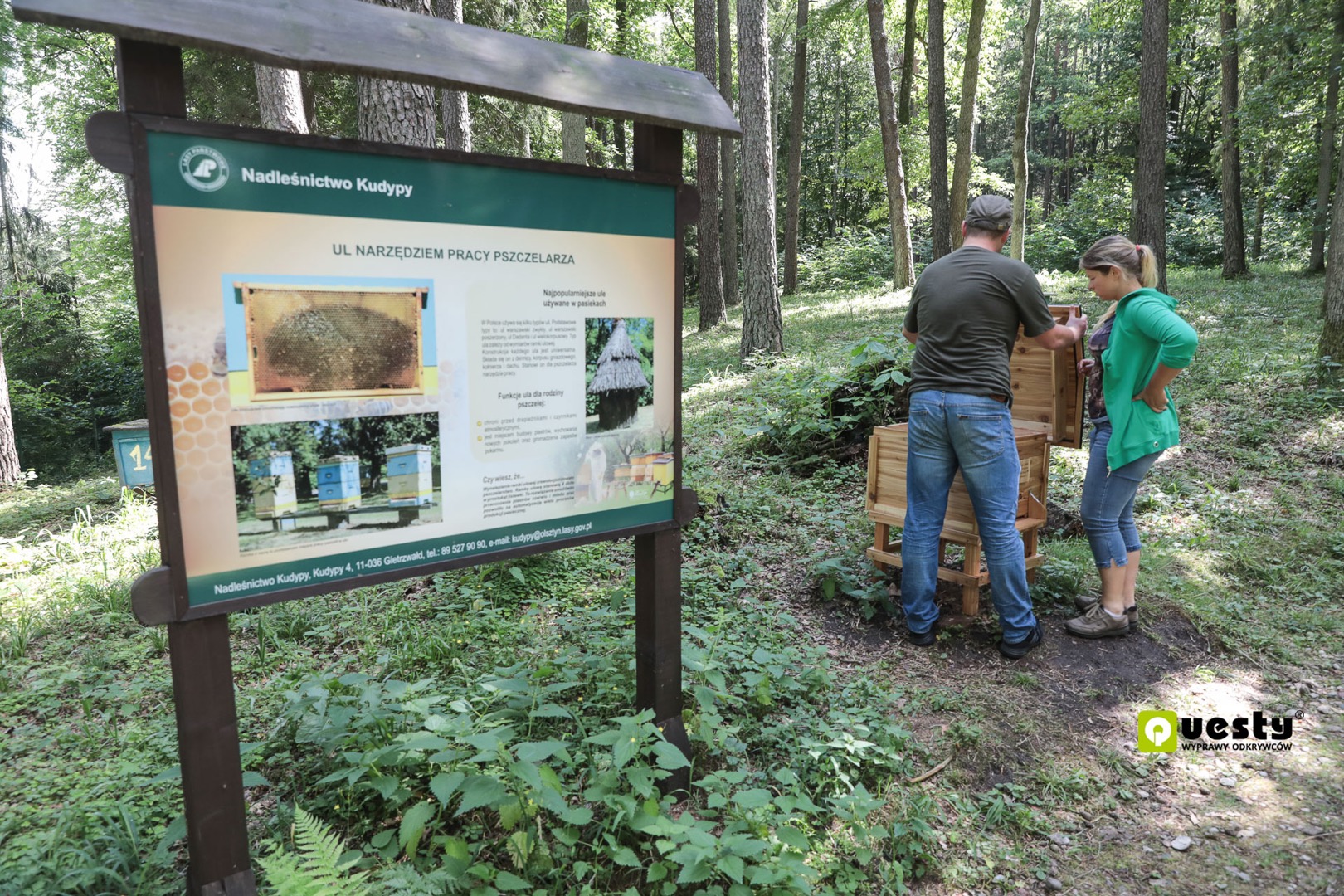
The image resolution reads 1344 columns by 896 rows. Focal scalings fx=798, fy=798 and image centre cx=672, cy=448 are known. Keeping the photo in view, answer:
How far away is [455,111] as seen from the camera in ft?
33.2

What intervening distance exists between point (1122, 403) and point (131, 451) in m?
8.88

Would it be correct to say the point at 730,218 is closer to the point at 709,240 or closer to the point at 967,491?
the point at 709,240

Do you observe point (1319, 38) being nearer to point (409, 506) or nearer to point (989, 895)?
point (989, 895)

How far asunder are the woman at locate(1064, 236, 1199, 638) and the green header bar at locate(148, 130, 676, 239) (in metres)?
2.64

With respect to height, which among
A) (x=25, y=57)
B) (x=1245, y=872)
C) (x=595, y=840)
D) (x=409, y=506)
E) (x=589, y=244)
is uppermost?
(x=25, y=57)

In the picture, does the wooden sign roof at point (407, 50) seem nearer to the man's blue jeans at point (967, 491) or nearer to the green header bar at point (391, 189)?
the green header bar at point (391, 189)

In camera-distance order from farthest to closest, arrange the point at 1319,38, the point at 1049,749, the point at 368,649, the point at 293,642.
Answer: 1. the point at 1319,38
2. the point at 293,642
3. the point at 368,649
4. the point at 1049,749

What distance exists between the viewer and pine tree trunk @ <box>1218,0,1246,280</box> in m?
16.4

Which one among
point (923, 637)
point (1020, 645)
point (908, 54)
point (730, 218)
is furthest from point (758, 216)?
point (908, 54)

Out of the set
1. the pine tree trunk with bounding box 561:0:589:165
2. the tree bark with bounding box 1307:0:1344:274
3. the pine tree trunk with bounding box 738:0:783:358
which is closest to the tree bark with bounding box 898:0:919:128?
the pine tree trunk with bounding box 561:0:589:165

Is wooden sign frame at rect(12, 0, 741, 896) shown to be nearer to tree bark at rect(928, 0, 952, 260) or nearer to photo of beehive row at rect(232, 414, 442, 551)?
photo of beehive row at rect(232, 414, 442, 551)

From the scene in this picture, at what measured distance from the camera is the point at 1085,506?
4.39m

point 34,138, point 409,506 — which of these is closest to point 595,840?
point 409,506

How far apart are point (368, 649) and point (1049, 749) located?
127 inches
